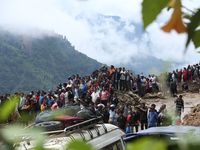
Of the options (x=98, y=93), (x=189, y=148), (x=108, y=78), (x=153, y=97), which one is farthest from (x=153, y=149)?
(x=153, y=97)

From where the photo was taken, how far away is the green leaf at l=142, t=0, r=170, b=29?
34cm

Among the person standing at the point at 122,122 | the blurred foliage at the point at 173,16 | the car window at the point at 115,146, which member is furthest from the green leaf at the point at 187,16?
the person standing at the point at 122,122

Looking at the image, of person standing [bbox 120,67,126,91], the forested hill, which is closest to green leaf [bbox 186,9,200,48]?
the forested hill

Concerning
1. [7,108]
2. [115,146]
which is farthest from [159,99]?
[7,108]

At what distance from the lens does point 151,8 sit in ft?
1.16

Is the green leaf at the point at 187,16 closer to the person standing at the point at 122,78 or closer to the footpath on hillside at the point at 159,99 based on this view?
the footpath on hillside at the point at 159,99

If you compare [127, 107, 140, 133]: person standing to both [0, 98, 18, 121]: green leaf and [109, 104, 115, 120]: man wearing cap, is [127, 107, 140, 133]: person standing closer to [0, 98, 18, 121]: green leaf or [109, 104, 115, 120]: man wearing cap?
[109, 104, 115, 120]: man wearing cap

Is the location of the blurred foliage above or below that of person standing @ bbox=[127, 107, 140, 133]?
above

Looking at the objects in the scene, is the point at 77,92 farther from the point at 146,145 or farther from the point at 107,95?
the point at 146,145

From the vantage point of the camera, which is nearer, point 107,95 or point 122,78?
point 107,95

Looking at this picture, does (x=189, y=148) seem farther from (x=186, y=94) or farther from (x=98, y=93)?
(x=186, y=94)

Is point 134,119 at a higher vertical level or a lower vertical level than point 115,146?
higher

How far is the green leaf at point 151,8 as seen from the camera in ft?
1.13

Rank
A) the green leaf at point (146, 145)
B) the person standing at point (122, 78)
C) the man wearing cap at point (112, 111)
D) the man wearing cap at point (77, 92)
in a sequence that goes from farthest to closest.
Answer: the person standing at point (122, 78) < the man wearing cap at point (77, 92) < the man wearing cap at point (112, 111) < the green leaf at point (146, 145)
